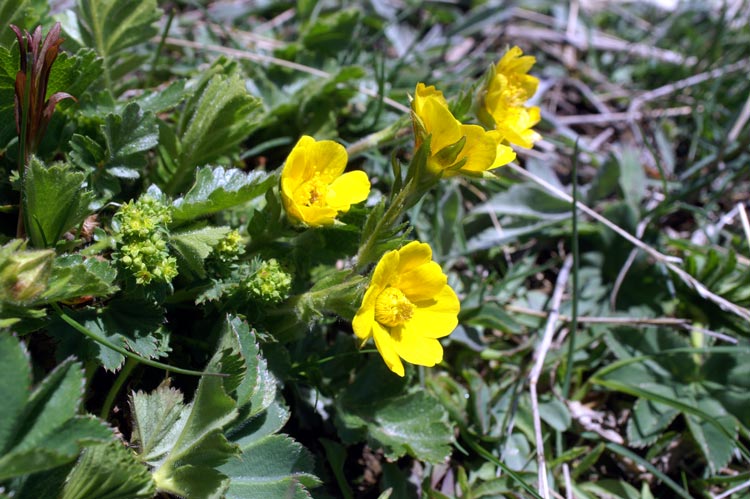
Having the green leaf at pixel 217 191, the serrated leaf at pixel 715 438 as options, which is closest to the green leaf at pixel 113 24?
the green leaf at pixel 217 191

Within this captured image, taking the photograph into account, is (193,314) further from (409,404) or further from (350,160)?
(350,160)

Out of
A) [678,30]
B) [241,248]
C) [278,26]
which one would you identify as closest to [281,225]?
[241,248]

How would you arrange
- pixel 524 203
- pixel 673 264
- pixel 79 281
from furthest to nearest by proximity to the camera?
1. pixel 524 203
2. pixel 673 264
3. pixel 79 281

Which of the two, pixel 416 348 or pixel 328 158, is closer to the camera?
pixel 416 348

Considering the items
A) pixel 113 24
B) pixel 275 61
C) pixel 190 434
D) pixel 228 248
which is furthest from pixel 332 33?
pixel 190 434

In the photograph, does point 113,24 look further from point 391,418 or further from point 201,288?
point 391,418

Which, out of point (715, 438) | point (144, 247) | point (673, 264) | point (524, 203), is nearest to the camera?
point (144, 247)

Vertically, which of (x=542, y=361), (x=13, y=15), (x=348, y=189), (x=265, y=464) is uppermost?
(x=13, y=15)

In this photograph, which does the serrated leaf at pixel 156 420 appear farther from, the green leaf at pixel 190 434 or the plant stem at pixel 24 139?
the plant stem at pixel 24 139
